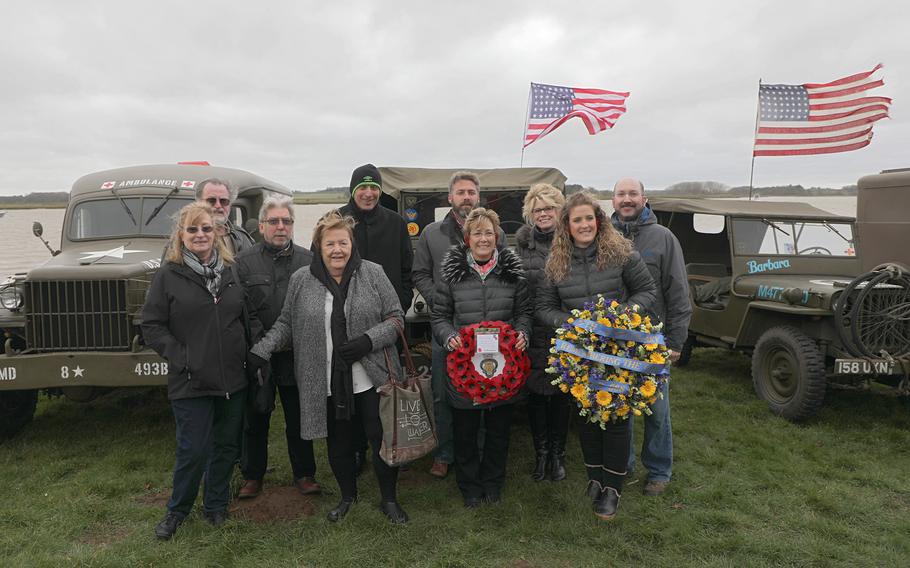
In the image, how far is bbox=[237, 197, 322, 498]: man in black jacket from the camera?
11.8ft

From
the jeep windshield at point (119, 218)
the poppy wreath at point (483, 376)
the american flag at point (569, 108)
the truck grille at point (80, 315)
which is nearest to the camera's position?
the poppy wreath at point (483, 376)

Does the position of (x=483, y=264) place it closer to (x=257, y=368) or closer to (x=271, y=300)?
(x=271, y=300)

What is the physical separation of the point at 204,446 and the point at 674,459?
331 centimetres

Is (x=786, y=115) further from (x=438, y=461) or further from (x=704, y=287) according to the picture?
(x=438, y=461)

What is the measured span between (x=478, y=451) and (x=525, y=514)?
17.9 inches

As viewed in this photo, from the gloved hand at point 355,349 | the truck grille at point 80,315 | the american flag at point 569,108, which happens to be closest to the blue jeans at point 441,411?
the gloved hand at point 355,349

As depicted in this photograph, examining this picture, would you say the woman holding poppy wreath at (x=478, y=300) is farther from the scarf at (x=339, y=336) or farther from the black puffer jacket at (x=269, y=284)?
the black puffer jacket at (x=269, y=284)

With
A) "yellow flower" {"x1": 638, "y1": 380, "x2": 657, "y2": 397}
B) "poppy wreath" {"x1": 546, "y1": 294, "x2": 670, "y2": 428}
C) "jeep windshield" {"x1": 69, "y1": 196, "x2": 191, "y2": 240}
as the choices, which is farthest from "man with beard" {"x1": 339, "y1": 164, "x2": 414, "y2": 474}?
"jeep windshield" {"x1": 69, "y1": 196, "x2": 191, "y2": 240}

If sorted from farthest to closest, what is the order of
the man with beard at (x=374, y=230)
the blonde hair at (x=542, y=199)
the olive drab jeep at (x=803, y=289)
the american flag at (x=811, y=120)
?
the american flag at (x=811, y=120) → the olive drab jeep at (x=803, y=289) → the man with beard at (x=374, y=230) → the blonde hair at (x=542, y=199)

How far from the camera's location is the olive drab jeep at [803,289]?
524 cm

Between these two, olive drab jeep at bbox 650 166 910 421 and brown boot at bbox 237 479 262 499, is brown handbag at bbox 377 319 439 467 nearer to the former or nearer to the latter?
brown boot at bbox 237 479 262 499

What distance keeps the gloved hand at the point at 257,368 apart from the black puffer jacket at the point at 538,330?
1.53m

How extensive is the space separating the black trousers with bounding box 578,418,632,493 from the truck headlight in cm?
422

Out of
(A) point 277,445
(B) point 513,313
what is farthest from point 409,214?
(B) point 513,313
